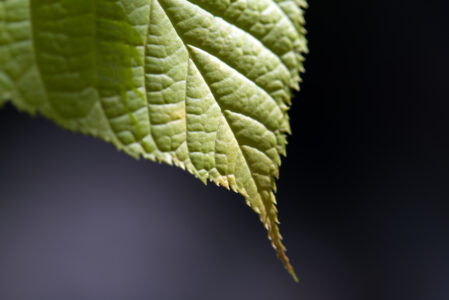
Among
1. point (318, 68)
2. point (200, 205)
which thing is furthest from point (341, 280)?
point (318, 68)

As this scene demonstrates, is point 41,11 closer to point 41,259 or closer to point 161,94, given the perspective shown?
point 161,94

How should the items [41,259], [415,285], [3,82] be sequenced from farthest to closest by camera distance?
[415,285], [41,259], [3,82]

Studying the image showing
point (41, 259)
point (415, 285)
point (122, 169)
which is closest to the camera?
point (41, 259)

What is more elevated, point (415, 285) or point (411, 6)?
point (411, 6)

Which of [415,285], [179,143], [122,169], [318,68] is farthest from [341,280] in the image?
[179,143]

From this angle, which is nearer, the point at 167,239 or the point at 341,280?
the point at 167,239

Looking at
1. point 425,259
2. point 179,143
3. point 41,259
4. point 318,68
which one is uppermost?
point 179,143
